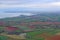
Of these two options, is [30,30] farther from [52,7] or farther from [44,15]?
[52,7]

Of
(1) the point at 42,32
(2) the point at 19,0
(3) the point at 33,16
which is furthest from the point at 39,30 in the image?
(2) the point at 19,0

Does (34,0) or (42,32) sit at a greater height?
(34,0)

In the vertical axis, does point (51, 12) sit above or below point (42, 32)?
above

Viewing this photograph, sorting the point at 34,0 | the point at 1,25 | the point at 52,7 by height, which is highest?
the point at 34,0

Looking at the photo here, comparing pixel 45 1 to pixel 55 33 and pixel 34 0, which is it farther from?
pixel 55 33

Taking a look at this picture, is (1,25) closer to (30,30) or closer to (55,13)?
(30,30)

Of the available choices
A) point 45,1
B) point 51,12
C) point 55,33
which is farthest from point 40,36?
point 45,1

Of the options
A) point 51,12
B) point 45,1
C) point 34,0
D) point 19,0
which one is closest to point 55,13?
point 51,12
